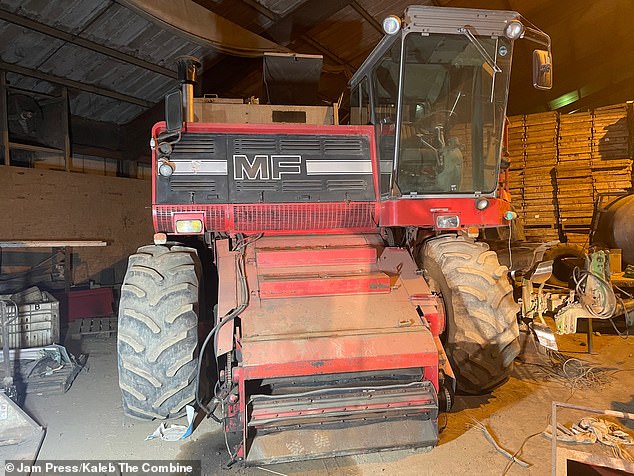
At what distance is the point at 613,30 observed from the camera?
12.0 metres

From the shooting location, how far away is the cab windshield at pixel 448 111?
3740 millimetres

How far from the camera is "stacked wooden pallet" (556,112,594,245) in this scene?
30.8 feet

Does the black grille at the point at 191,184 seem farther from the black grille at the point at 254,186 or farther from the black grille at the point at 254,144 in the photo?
the black grille at the point at 254,144

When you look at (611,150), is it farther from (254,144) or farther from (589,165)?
(254,144)

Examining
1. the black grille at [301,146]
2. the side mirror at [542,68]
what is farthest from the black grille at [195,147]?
the side mirror at [542,68]

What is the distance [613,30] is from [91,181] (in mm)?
13075

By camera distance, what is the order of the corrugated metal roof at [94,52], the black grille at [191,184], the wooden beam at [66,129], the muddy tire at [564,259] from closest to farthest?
the black grille at [191,184] < the corrugated metal roof at [94,52] < the wooden beam at [66,129] < the muddy tire at [564,259]

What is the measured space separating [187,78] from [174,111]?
460 millimetres

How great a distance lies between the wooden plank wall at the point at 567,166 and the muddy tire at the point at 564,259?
1.08 metres

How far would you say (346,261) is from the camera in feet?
12.6

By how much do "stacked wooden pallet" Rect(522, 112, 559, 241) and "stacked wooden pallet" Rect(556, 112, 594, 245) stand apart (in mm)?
152

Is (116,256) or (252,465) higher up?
(116,256)

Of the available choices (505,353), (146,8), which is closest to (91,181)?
(146,8)

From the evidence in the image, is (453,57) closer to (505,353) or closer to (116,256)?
(505,353)
